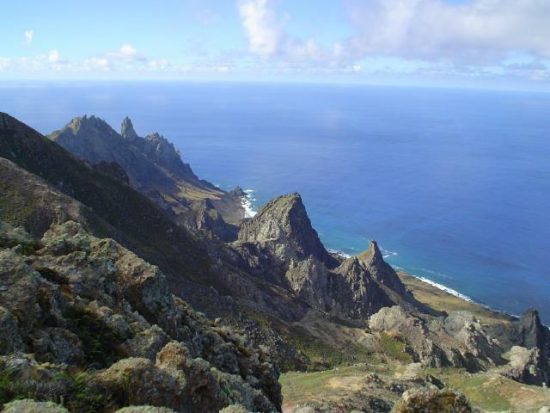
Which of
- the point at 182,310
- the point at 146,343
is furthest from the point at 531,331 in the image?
the point at 146,343

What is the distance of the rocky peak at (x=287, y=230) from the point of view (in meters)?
141

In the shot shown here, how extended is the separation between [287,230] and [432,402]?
422 ft

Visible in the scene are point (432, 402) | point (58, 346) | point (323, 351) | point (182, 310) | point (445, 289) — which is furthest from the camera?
point (445, 289)

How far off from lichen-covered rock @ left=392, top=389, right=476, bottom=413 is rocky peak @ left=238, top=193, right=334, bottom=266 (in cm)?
11772

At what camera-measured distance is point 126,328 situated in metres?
23.8

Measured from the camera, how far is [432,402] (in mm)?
17328

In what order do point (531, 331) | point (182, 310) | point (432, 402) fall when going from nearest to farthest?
point (432, 402) → point (182, 310) → point (531, 331)

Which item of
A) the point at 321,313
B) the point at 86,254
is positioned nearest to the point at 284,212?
the point at 321,313

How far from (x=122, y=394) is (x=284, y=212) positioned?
5298 inches

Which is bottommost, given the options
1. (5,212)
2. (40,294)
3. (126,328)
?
(5,212)

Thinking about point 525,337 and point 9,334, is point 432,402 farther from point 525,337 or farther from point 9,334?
point 525,337

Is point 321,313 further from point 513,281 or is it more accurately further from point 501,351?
point 513,281

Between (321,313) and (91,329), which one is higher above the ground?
(91,329)

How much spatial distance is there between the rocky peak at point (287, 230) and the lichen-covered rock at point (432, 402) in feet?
386
